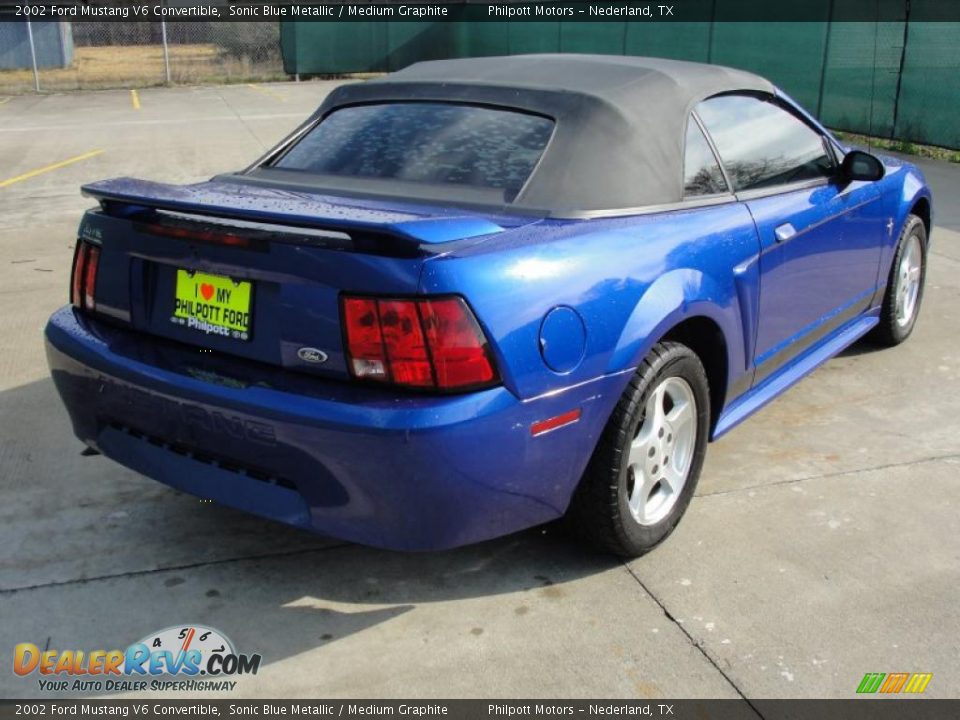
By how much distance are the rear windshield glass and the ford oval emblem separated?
0.89 m

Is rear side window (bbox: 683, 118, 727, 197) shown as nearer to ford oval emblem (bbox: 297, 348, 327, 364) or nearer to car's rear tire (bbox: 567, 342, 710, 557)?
car's rear tire (bbox: 567, 342, 710, 557)

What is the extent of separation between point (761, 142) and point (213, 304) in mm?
2281

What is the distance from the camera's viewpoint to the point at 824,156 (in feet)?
14.4

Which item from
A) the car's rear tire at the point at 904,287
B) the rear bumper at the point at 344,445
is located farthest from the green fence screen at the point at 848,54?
the rear bumper at the point at 344,445

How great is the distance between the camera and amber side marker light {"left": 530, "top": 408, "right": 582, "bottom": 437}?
2734 mm

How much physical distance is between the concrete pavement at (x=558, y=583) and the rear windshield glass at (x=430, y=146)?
1237 millimetres

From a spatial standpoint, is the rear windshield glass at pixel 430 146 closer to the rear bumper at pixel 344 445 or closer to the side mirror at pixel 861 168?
the rear bumper at pixel 344 445

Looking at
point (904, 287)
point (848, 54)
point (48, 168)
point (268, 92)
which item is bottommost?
point (268, 92)

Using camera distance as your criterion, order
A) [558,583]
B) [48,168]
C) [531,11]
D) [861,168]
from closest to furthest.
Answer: [558,583], [861,168], [48,168], [531,11]

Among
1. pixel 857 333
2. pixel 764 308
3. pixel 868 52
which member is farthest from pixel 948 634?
pixel 868 52

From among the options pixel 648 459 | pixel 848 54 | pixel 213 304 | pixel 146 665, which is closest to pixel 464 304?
pixel 213 304

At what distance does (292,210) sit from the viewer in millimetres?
2844

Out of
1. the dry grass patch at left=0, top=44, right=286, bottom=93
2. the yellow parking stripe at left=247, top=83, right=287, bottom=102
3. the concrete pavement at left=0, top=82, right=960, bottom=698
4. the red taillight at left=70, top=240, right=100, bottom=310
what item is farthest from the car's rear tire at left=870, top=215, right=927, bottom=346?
the dry grass patch at left=0, top=44, right=286, bottom=93

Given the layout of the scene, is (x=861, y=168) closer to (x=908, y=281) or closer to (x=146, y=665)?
(x=908, y=281)
